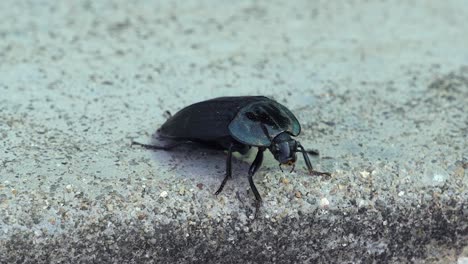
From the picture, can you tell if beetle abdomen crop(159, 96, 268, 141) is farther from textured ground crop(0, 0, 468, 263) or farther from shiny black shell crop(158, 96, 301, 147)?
textured ground crop(0, 0, 468, 263)

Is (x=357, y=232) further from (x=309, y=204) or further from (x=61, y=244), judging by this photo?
(x=61, y=244)

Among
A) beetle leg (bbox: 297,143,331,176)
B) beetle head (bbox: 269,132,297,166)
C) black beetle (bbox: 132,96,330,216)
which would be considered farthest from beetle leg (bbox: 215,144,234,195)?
beetle leg (bbox: 297,143,331,176)

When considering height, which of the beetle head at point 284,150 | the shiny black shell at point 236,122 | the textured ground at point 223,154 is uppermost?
the shiny black shell at point 236,122

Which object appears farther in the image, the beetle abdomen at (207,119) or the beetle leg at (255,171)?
the beetle abdomen at (207,119)

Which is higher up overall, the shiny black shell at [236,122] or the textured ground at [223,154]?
the shiny black shell at [236,122]

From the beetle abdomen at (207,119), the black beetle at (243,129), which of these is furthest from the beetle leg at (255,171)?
the beetle abdomen at (207,119)

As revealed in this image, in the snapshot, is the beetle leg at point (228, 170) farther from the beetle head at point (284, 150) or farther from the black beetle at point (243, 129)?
the beetle head at point (284, 150)

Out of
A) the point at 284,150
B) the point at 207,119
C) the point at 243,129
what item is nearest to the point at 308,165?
the point at 284,150

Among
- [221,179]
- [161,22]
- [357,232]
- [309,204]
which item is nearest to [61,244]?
[221,179]
